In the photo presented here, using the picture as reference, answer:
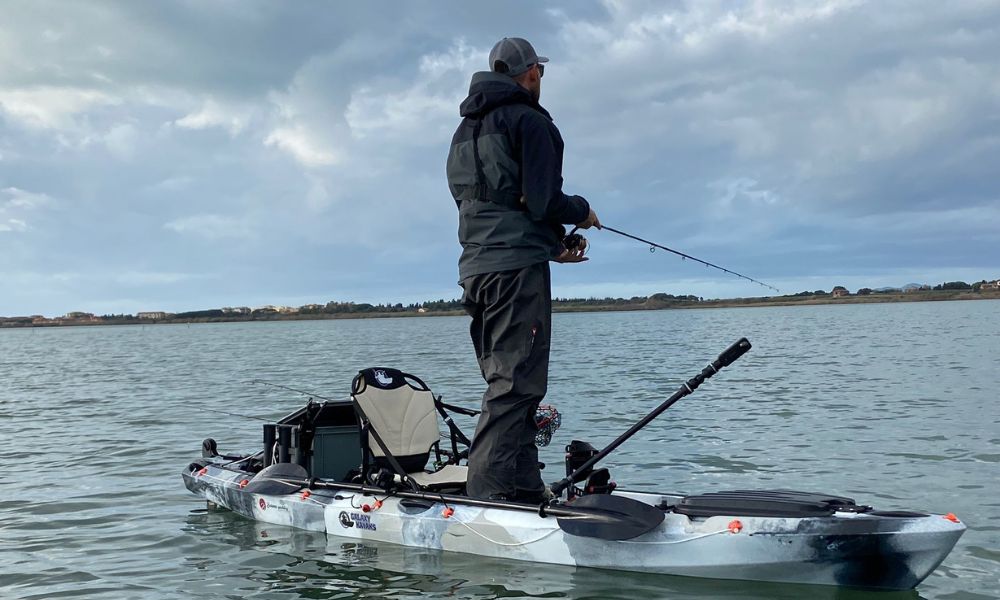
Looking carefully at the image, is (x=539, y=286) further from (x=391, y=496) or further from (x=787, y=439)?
(x=787, y=439)

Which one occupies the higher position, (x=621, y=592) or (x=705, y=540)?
(x=705, y=540)

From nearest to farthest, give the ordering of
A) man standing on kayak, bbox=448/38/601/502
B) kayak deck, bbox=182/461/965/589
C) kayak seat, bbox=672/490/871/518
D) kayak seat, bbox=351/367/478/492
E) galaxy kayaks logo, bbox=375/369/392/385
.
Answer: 1. kayak deck, bbox=182/461/965/589
2. kayak seat, bbox=672/490/871/518
3. man standing on kayak, bbox=448/38/601/502
4. kayak seat, bbox=351/367/478/492
5. galaxy kayaks logo, bbox=375/369/392/385

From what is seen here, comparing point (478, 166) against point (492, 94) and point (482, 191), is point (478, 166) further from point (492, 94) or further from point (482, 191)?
point (492, 94)

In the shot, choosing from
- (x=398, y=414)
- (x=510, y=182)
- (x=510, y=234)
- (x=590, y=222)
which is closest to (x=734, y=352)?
(x=590, y=222)

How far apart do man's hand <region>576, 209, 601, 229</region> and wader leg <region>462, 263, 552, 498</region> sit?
Result: 0.43m

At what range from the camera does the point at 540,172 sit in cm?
583

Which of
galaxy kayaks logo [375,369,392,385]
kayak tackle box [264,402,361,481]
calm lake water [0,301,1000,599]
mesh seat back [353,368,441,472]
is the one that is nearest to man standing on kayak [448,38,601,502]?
calm lake water [0,301,1000,599]

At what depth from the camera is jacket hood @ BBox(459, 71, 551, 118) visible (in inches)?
239

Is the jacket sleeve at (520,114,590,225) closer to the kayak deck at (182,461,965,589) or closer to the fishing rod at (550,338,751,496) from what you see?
the fishing rod at (550,338,751,496)

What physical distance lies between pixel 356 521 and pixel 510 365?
2.13 meters

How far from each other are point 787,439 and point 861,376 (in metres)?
10.7

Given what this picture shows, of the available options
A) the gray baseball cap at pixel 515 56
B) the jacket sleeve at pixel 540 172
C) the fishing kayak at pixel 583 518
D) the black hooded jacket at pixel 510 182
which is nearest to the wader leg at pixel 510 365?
the black hooded jacket at pixel 510 182

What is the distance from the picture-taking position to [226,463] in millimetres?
9242

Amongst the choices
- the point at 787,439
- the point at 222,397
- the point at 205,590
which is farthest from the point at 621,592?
the point at 222,397
